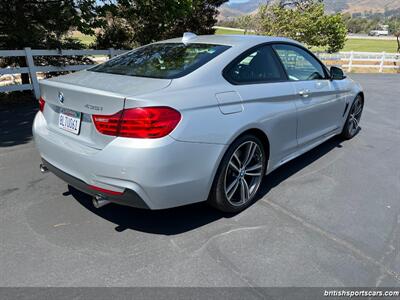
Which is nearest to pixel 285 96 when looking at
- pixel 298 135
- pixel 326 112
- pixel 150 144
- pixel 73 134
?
pixel 298 135

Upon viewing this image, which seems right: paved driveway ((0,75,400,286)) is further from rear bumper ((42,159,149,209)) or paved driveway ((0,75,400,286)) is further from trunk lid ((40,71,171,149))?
trunk lid ((40,71,171,149))

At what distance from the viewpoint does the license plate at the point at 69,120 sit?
2781 mm

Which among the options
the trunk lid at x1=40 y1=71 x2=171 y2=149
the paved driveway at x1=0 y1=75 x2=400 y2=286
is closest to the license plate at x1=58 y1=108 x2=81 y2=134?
the trunk lid at x1=40 y1=71 x2=171 y2=149

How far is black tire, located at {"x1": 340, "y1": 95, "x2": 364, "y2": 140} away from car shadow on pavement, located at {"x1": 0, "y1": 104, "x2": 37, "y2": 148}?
5032 millimetres

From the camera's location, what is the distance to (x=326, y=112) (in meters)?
4.52

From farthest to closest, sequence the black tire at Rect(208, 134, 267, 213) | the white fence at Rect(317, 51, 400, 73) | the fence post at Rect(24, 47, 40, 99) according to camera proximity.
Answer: the white fence at Rect(317, 51, 400, 73) → the fence post at Rect(24, 47, 40, 99) → the black tire at Rect(208, 134, 267, 213)

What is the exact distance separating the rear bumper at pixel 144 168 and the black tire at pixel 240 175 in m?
0.13

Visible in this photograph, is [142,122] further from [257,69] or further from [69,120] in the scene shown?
[257,69]

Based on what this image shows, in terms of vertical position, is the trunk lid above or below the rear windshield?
below

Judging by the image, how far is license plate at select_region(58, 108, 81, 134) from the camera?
109 inches

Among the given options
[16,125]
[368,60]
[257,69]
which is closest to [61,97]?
[257,69]

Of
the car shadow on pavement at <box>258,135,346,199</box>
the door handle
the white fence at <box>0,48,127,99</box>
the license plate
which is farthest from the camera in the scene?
the white fence at <box>0,48,127,99</box>

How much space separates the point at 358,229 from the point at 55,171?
2.77 m

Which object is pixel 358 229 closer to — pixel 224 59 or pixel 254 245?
pixel 254 245
